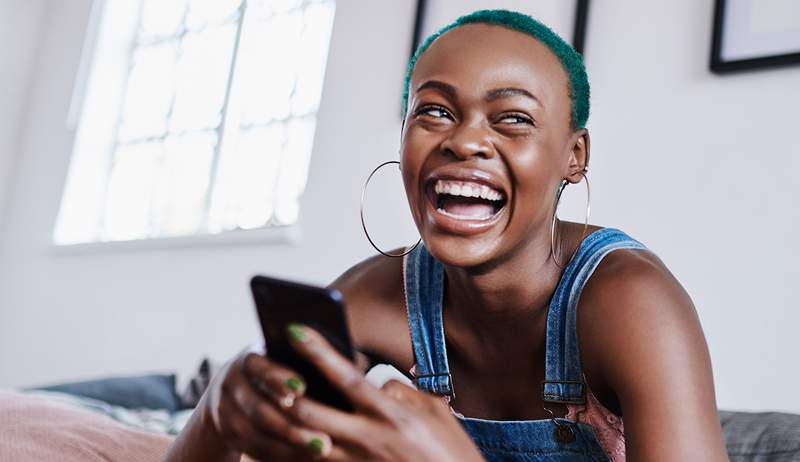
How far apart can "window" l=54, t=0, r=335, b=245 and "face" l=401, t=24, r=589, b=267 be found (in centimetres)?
186

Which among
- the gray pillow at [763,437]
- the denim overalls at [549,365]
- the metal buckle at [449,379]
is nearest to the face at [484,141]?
the denim overalls at [549,365]

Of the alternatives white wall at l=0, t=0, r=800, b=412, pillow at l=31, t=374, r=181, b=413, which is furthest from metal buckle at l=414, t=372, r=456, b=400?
pillow at l=31, t=374, r=181, b=413

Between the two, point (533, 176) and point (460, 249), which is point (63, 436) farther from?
point (533, 176)

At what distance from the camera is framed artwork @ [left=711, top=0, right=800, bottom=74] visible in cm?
173

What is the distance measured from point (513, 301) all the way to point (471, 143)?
0.25 metres

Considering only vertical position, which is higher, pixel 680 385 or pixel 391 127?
pixel 391 127

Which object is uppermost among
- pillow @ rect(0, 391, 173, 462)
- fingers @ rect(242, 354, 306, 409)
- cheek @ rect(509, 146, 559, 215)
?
cheek @ rect(509, 146, 559, 215)

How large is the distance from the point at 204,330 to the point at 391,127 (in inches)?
37.9

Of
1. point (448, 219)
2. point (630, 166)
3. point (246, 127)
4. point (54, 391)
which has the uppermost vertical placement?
point (246, 127)

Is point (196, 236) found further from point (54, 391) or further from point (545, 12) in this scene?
point (545, 12)

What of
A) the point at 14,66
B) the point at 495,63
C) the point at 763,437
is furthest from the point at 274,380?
the point at 14,66

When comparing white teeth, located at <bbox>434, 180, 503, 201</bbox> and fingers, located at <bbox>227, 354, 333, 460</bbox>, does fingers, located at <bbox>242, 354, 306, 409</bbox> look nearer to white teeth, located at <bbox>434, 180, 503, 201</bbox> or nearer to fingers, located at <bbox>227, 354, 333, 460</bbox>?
fingers, located at <bbox>227, 354, 333, 460</bbox>

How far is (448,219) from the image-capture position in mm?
970

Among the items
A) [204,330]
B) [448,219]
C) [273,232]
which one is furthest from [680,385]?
[204,330]
